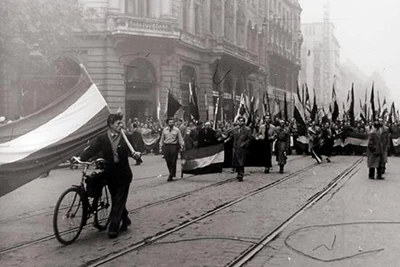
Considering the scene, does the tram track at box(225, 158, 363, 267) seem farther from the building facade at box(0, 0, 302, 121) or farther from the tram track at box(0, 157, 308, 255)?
the building facade at box(0, 0, 302, 121)

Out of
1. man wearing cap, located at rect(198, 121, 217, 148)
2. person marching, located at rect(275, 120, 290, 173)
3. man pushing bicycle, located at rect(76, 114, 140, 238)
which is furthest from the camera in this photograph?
man wearing cap, located at rect(198, 121, 217, 148)

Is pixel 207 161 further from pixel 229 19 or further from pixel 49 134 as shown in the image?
pixel 229 19

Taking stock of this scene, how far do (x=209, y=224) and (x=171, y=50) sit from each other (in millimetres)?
22779

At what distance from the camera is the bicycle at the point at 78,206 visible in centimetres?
698

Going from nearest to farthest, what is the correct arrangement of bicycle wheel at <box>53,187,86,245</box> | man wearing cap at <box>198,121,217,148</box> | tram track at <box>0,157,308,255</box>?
tram track at <box>0,157,308,255</box>
bicycle wheel at <box>53,187,86,245</box>
man wearing cap at <box>198,121,217,148</box>

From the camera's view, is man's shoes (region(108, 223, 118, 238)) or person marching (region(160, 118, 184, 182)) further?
person marching (region(160, 118, 184, 182))

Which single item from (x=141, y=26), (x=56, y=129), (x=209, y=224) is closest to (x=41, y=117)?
(x=56, y=129)

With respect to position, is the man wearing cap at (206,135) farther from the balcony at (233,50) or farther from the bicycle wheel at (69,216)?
the balcony at (233,50)

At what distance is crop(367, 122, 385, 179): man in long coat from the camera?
612 inches

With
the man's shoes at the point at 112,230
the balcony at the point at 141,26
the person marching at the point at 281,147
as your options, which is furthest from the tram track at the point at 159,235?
the balcony at the point at 141,26

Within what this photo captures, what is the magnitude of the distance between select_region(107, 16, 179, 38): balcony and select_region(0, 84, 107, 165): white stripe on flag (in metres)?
21.0

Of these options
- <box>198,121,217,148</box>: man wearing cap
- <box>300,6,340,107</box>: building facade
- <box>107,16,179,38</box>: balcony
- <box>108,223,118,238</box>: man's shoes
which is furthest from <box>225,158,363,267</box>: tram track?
<box>300,6,340,107</box>: building facade

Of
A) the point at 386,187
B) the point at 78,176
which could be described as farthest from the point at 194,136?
the point at 386,187

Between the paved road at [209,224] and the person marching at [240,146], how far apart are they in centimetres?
58
